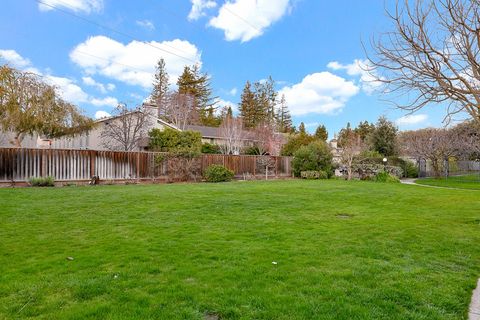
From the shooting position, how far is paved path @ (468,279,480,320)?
2777 millimetres

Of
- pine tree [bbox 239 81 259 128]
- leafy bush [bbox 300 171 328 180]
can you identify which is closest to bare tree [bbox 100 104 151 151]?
leafy bush [bbox 300 171 328 180]

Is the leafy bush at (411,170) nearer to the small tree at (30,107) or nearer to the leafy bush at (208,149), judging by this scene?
the leafy bush at (208,149)

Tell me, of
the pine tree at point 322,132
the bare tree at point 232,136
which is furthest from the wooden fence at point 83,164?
the pine tree at point 322,132

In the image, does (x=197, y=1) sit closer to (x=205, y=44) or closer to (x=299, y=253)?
(x=205, y=44)

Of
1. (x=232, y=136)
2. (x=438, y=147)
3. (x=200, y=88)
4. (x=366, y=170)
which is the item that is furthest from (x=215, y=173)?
(x=200, y=88)

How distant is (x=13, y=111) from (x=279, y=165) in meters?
15.2

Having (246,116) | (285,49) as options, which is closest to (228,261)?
(285,49)

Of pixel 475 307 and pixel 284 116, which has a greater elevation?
pixel 284 116

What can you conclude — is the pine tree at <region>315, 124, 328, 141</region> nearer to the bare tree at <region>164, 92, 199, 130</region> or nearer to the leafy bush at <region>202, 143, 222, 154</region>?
the bare tree at <region>164, 92, 199, 130</region>

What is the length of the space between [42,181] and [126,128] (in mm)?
10466

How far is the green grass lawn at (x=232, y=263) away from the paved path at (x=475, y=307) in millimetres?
47

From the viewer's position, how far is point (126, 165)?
52.2ft

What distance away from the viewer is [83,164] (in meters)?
14.6

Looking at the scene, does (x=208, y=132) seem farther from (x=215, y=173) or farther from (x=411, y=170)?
(x=411, y=170)
